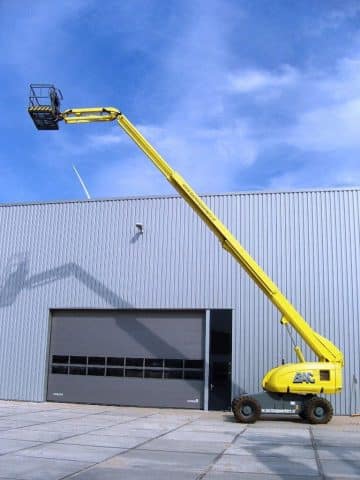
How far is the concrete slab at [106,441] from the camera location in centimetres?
1264

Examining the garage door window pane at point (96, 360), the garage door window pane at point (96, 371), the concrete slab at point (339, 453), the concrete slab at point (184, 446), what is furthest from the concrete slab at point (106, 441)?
the garage door window pane at point (96, 360)

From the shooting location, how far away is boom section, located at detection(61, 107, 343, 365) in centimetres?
1830

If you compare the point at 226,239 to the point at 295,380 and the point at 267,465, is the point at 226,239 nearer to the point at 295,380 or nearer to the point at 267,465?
the point at 295,380

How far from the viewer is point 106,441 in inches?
518

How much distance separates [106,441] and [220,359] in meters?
9.92

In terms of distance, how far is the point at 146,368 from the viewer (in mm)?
23469

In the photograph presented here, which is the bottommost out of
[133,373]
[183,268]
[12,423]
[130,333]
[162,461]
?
[12,423]

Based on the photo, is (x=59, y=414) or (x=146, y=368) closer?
(x=59, y=414)

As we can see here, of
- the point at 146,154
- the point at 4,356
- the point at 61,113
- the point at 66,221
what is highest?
A: the point at 61,113

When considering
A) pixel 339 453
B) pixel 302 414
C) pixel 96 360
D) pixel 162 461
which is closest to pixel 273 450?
pixel 339 453

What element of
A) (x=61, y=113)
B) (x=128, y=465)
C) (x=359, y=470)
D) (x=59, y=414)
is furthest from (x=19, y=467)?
(x=61, y=113)

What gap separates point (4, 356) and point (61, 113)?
10.9 m

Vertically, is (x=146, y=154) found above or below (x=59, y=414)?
above

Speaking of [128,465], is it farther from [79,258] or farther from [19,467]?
[79,258]
